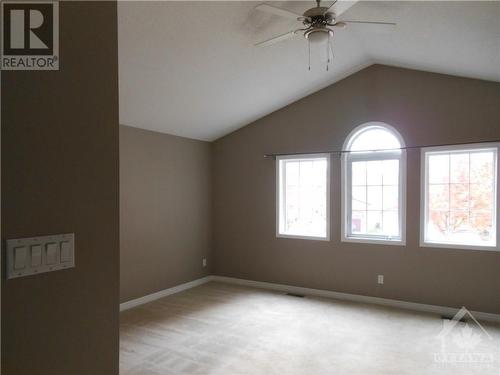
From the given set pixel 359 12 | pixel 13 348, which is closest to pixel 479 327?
pixel 359 12

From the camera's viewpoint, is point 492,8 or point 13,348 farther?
point 492,8

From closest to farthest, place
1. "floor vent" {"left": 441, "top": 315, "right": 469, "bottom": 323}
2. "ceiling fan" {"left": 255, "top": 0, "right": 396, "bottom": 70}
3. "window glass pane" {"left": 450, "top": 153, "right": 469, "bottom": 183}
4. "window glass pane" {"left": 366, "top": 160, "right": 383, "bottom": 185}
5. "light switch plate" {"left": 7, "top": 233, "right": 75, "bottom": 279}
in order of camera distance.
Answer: "light switch plate" {"left": 7, "top": 233, "right": 75, "bottom": 279} → "ceiling fan" {"left": 255, "top": 0, "right": 396, "bottom": 70} → "floor vent" {"left": 441, "top": 315, "right": 469, "bottom": 323} → "window glass pane" {"left": 450, "top": 153, "right": 469, "bottom": 183} → "window glass pane" {"left": 366, "top": 160, "right": 383, "bottom": 185}

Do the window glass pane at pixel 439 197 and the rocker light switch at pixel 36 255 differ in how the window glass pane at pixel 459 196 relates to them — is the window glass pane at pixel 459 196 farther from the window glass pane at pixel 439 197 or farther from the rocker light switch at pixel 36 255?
the rocker light switch at pixel 36 255

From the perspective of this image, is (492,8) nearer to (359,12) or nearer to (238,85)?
(359,12)

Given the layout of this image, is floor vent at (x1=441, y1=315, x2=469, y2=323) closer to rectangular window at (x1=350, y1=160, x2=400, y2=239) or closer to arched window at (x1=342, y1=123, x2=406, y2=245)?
arched window at (x1=342, y1=123, x2=406, y2=245)

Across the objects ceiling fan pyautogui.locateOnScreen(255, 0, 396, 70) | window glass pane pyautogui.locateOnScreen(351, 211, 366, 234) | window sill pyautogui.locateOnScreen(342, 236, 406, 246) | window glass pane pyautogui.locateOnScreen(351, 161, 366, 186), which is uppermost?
ceiling fan pyautogui.locateOnScreen(255, 0, 396, 70)

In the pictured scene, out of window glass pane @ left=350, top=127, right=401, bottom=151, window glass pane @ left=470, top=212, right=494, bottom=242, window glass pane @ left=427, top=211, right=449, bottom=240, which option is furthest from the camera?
window glass pane @ left=350, top=127, right=401, bottom=151

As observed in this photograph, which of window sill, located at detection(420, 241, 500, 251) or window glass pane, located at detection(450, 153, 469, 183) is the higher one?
window glass pane, located at detection(450, 153, 469, 183)

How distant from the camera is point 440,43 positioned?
10.6 feet

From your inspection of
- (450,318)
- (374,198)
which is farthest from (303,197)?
(450,318)

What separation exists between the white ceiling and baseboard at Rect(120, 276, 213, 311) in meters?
2.27

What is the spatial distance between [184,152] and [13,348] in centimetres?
424

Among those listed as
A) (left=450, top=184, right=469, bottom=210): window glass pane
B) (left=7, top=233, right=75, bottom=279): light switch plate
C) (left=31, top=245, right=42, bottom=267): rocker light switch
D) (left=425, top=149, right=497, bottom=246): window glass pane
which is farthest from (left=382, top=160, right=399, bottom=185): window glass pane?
(left=31, top=245, right=42, bottom=267): rocker light switch

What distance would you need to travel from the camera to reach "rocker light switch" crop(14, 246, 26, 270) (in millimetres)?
1087
